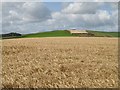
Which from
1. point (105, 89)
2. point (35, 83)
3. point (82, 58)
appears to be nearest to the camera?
point (105, 89)

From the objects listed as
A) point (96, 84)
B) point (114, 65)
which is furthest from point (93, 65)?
point (96, 84)

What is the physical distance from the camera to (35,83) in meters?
13.2

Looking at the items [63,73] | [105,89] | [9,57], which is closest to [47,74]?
[63,73]

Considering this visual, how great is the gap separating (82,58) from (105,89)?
7386 mm

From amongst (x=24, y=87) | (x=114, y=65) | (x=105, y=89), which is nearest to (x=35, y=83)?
(x=24, y=87)

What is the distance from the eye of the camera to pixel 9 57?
20.8 meters

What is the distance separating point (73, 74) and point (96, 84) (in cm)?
201

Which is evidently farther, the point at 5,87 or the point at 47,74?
the point at 47,74

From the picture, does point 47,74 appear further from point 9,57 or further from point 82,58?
point 9,57

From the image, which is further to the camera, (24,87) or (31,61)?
(31,61)

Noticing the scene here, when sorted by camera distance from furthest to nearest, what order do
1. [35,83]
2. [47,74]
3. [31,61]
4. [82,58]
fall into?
[82,58], [31,61], [47,74], [35,83]

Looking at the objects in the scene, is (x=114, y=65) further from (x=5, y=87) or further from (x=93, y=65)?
(x=5, y=87)

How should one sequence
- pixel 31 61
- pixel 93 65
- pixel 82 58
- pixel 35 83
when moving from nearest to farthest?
pixel 35 83 < pixel 93 65 < pixel 31 61 < pixel 82 58

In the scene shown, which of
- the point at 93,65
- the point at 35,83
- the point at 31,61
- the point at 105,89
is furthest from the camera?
the point at 31,61
